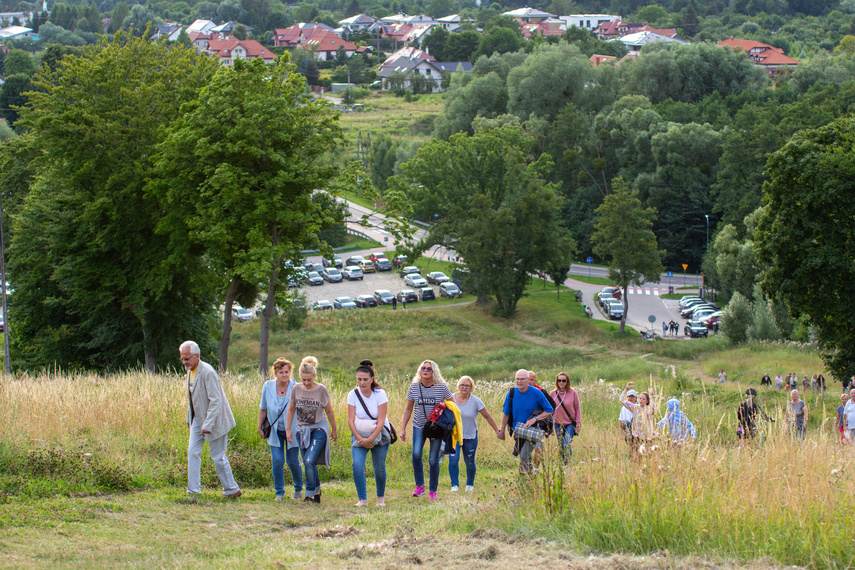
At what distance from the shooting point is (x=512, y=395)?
9.24 m

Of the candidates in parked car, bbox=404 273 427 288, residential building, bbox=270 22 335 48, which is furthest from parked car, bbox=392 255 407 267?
residential building, bbox=270 22 335 48

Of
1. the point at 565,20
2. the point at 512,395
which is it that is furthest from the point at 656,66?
the point at 565,20

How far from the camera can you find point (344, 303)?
5825cm

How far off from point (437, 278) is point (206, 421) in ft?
189

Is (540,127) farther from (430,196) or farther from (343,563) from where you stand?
(343,563)

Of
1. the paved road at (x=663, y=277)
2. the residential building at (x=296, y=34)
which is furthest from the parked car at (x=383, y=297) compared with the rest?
the residential building at (x=296, y=34)

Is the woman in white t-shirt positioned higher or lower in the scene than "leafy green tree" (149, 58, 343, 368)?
lower

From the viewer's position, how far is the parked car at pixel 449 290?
61.1 m

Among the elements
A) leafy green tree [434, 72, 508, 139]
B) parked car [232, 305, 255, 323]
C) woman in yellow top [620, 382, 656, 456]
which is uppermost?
leafy green tree [434, 72, 508, 139]

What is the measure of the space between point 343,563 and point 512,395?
396cm

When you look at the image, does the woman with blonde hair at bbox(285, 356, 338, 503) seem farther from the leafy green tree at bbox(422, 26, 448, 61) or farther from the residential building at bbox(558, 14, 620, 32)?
the residential building at bbox(558, 14, 620, 32)

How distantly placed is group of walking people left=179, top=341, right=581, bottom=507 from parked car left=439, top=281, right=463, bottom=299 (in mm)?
51615

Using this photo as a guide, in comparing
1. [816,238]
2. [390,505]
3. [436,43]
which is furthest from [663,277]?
[436,43]

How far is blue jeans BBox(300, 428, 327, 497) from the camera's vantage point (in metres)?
8.20
